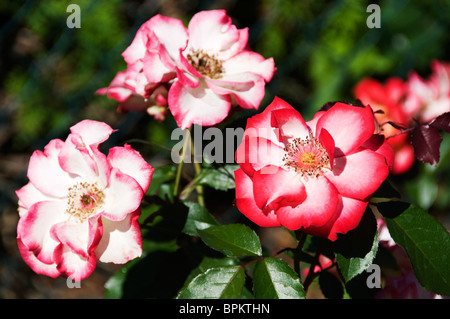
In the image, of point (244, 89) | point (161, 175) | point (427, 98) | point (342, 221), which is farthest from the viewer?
point (427, 98)

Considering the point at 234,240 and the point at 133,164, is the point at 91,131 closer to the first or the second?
the point at 133,164

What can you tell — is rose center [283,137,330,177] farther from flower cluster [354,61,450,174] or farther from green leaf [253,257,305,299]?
flower cluster [354,61,450,174]

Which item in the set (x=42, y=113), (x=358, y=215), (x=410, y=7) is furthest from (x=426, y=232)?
(x=410, y=7)

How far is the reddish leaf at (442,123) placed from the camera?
0.52 m

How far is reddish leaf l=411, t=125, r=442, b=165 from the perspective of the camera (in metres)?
0.52

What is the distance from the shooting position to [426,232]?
50 cm

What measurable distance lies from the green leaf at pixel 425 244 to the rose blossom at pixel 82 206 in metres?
0.29

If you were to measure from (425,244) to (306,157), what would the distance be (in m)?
0.16

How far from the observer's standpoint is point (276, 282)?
0.48 m

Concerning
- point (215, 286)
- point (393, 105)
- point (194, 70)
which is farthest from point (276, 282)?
point (393, 105)

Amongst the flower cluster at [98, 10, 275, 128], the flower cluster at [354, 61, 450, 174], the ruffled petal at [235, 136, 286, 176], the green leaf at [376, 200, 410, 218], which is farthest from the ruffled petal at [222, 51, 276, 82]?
the flower cluster at [354, 61, 450, 174]

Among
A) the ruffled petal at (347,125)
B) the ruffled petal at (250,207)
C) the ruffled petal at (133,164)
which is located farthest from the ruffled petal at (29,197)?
the ruffled petal at (347,125)
